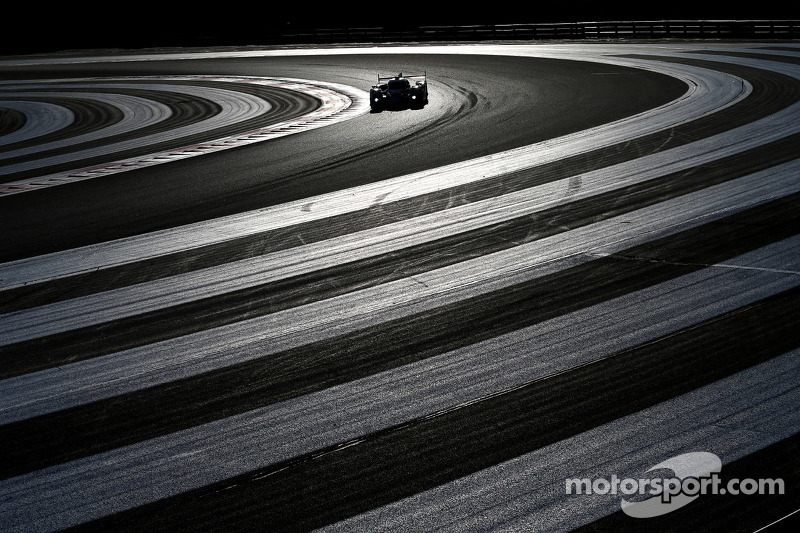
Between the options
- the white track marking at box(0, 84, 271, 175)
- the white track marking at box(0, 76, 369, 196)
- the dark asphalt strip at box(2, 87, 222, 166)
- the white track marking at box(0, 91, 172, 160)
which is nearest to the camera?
the white track marking at box(0, 76, 369, 196)

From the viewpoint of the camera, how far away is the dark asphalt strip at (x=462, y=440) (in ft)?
14.3

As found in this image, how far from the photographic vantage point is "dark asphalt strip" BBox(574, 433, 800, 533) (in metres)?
4.00

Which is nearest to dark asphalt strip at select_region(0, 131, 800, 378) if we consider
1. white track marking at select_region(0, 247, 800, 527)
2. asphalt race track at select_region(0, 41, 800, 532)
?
asphalt race track at select_region(0, 41, 800, 532)

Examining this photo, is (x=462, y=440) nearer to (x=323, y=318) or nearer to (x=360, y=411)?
(x=360, y=411)

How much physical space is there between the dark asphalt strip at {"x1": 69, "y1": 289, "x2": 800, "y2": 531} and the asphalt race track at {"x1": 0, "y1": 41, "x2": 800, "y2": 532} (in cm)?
2

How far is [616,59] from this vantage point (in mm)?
29172

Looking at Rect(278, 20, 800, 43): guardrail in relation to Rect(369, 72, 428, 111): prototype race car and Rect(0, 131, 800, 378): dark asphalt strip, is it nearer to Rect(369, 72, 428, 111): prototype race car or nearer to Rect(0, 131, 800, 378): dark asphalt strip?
Rect(369, 72, 428, 111): prototype race car

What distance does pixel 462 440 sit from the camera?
4.91m

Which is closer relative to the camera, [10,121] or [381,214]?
[381,214]

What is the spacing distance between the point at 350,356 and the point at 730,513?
9.70 feet

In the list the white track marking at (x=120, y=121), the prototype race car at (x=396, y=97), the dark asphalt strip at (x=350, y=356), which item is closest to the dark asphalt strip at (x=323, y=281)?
the dark asphalt strip at (x=350, y=356)

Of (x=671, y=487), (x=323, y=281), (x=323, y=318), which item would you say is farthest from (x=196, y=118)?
(x=671, y=487)

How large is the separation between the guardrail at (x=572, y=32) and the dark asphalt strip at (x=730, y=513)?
112 feet

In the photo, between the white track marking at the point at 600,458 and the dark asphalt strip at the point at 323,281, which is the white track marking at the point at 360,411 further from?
the dark asphalt strip at the point at 323,281
